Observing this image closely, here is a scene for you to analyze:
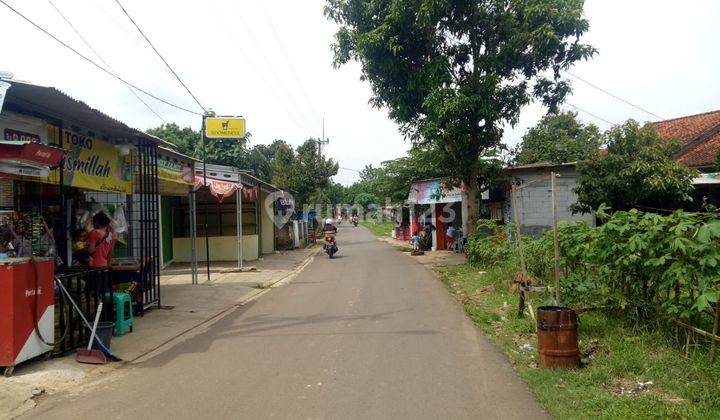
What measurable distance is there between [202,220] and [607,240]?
A: 59.8ft

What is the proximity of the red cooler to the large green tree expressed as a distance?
1184 cm

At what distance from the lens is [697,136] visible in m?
20.8

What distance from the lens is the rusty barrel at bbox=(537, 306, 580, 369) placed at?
19.2 ft

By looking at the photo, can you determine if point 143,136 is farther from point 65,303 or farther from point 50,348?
point 50,348

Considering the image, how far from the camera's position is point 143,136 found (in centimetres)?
970

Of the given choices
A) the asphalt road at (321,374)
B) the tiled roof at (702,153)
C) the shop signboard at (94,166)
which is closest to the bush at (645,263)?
the asphalt road at (321,374)

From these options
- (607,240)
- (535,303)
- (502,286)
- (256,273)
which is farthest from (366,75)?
(607,240)

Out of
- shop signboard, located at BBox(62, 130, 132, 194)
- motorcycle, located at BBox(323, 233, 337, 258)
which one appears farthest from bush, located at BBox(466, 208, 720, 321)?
motorcycle, located at BBox(323, 233, 337, 258)

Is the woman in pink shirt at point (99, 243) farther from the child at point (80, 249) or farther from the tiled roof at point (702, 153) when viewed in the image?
the tiled roof at point (702, 153)

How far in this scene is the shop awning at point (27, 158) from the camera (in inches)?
224

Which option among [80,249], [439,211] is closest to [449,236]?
[439,211]

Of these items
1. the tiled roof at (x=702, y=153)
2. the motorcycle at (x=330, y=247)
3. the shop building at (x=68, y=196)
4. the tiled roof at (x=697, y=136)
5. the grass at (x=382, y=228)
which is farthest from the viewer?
the grass at (x=382, y=228)

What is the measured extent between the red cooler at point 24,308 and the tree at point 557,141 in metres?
19.6

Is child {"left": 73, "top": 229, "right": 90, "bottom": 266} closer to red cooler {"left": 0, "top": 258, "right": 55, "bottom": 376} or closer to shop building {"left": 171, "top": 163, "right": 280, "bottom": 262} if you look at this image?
red cooler {"left": 0, "top": 258, "right": 55, "bottom": 376}
